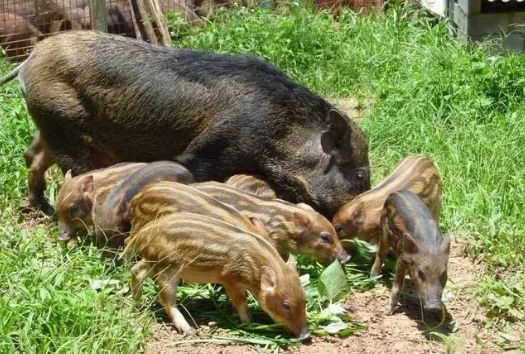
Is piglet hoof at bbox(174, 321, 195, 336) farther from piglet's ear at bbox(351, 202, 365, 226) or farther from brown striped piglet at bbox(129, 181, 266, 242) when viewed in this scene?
piglet's ear at bbox(351, 202, 365, 226)

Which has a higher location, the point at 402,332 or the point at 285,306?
the point at 285,306

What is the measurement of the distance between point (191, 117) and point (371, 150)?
2.15m

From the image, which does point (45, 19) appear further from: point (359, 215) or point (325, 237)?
point (325, 237)

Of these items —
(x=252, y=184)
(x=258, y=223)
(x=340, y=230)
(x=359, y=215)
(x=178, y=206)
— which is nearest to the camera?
(x=178, y=206)

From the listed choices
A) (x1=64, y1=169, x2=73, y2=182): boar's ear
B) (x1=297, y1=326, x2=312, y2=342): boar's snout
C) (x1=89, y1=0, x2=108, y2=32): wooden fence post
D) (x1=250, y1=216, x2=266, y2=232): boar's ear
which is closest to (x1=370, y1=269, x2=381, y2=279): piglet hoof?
(x1=250, y1=216, x2=266, y2=232): boar's ear

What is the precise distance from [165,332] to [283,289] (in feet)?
2.45

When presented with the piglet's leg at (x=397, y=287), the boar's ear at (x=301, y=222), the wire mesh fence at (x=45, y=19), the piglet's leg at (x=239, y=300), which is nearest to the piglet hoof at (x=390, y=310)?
the piglet's leg at (x=397, y=287)

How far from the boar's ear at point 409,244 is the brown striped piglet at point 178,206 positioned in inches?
33.3

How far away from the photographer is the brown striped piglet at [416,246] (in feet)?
19.6

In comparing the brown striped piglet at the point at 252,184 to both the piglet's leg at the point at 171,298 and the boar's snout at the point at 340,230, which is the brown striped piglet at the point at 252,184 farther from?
the piglet's leg at the point at 171,298

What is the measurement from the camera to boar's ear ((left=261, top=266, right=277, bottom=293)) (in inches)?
224

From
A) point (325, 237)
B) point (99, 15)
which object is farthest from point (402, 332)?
point (99, 15)

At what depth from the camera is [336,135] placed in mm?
7406

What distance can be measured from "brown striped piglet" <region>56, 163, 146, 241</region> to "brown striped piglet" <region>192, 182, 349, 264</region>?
0.77 m
